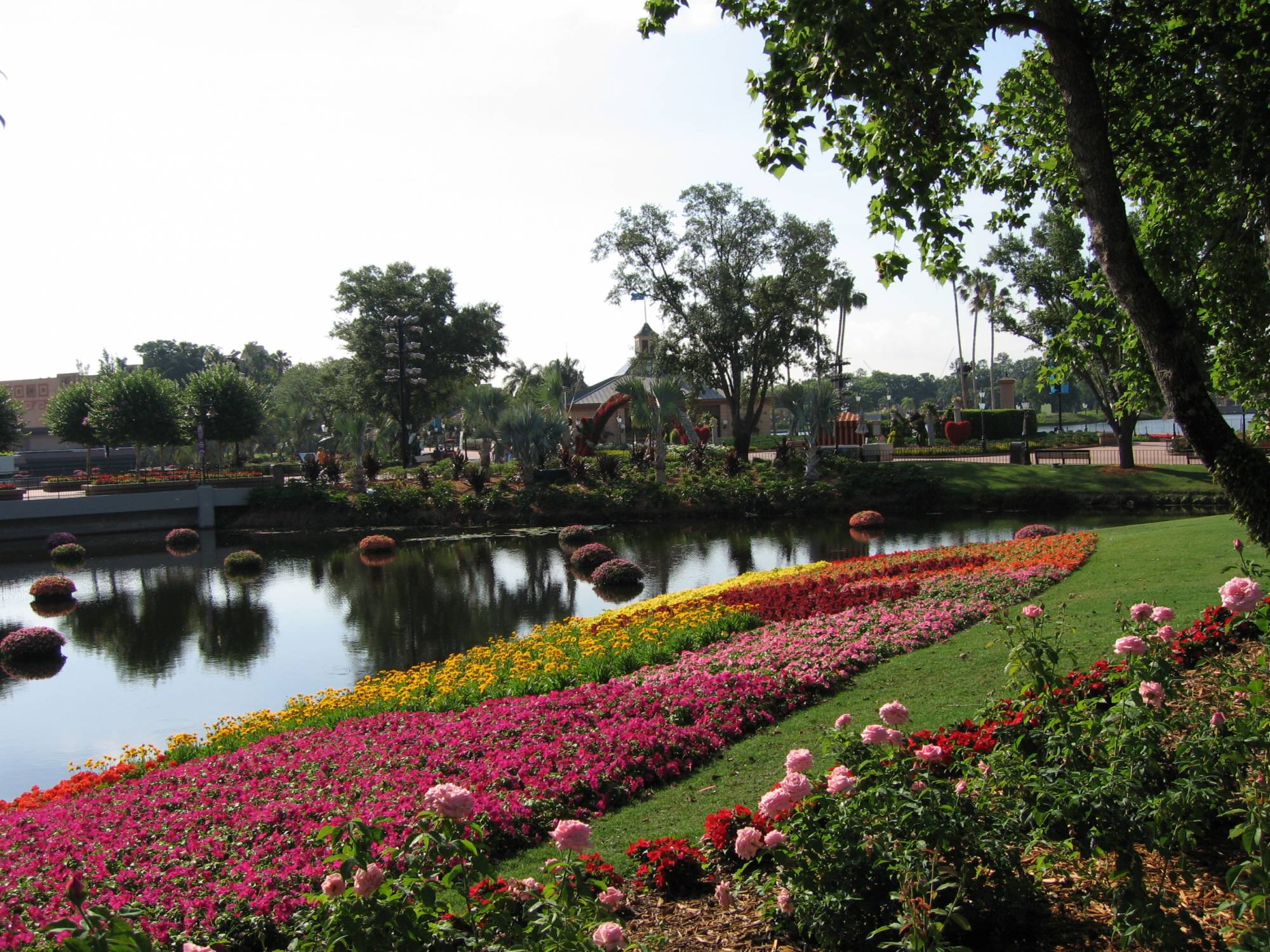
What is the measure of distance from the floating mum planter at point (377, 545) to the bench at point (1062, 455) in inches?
1020

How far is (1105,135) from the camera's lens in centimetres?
529

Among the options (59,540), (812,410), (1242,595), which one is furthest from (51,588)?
(812,410)

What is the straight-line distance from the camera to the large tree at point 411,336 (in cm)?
5472

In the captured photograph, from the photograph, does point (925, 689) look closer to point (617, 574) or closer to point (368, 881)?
point (368, 881)

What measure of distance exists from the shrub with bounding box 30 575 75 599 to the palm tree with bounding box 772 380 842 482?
80.5 feet

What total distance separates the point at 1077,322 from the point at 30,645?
697 inches

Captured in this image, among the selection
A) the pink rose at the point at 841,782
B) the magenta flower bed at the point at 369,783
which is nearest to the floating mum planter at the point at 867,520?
the magenta flower bed at the point at 369,783

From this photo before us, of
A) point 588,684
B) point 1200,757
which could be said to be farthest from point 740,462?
point 1200,757

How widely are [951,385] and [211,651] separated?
14614cm

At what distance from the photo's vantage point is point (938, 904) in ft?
12.0

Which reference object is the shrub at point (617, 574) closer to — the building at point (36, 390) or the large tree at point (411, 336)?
the large tree at point (411, 336)

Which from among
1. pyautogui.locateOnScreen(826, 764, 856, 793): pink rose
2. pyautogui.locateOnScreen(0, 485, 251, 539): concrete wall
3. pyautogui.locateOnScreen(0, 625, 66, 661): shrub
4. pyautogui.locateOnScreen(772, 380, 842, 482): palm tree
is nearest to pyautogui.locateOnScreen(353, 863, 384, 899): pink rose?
pyautogui.locateOnScreen(826, 764, 856, 793): pink rose

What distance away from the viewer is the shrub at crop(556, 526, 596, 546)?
1113 inches

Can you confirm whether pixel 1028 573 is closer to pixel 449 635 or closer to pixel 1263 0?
pixel 1263 0
